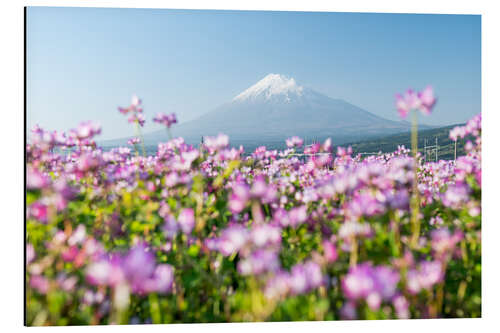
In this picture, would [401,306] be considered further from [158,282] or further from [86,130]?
[86,130]

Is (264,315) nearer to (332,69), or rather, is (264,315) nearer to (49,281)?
(49,281)

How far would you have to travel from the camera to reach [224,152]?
2029 mm

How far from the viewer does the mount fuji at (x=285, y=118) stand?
2299 millimetres

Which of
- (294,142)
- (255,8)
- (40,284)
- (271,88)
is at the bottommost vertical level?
(40,284)

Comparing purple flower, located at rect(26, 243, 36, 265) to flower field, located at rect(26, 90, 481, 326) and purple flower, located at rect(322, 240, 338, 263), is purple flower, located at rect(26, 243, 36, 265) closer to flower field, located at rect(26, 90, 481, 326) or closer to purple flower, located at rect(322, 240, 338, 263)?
flower field, located at rect(26, 90, 481, 326)

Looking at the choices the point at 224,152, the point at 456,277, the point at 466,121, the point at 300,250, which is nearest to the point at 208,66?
the point at 224,152

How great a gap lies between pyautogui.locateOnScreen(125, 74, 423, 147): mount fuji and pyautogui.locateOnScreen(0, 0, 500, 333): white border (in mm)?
474

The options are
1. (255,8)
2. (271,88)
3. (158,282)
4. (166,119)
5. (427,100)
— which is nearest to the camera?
(158,282)

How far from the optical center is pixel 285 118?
2508 millimetres

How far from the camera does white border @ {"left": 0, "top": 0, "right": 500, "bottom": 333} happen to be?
6.20 ft

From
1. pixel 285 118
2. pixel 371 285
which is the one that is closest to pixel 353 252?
pixel 371 285

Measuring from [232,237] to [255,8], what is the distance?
1.37m

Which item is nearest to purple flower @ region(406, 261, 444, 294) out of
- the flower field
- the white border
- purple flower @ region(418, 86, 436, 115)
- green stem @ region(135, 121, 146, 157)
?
the flower field

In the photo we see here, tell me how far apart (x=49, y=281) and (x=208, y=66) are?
1359 millimetres
